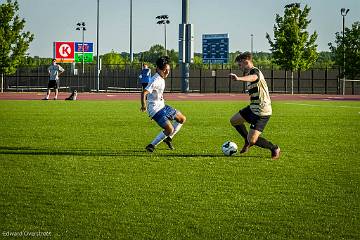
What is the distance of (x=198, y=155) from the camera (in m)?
10.9

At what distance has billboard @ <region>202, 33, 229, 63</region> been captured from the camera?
85.4 metres

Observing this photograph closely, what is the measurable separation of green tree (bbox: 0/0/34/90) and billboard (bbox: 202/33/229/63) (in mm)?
33289

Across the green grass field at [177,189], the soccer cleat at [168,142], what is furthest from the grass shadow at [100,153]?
the soccer cleat at [168,142]

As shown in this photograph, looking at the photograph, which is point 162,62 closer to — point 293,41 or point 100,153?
point 100,153

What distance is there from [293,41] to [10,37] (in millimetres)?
26378

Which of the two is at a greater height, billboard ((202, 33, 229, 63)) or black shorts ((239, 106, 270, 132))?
billboard ((202, 33, 229, 63))

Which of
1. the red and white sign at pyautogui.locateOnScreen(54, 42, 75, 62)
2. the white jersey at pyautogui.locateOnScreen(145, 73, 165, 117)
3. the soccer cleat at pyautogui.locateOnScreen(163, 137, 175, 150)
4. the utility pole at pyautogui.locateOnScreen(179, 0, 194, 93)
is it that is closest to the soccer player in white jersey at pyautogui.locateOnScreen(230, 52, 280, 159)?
the white jersey at pyautogui.locateOnScreen(145, 73, 165, 117)

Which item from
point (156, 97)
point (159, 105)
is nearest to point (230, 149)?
point (159, 105)

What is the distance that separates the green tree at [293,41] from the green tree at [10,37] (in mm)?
23251

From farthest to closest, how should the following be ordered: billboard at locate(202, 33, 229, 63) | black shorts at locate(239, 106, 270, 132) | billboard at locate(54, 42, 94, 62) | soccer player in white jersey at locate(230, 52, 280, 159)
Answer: billboard at locate(54, 42, 94, 62) < billboard at locate(202, 33, 229, 63) < black shorts at locate(239, 106, 270, 132) < soccer player in white jersey at locate(230, 52, 280, 159)

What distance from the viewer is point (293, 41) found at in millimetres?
60125

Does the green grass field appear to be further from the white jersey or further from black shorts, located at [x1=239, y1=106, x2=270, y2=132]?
the white jersey

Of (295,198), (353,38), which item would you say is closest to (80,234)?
(295,198)

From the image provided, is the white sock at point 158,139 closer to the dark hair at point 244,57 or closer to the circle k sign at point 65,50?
the dark hair at point 244,57
